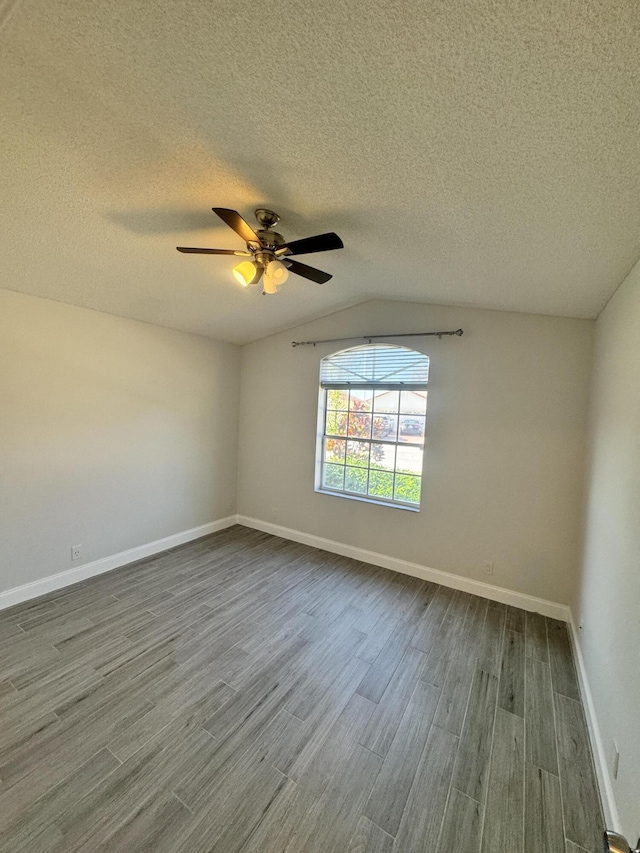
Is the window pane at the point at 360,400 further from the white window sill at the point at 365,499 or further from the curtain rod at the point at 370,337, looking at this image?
the white window sill at the point at 365,499

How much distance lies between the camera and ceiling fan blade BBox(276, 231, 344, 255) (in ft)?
5.25

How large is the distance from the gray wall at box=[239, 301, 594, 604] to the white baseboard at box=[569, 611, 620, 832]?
79cm

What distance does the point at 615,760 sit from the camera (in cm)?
133

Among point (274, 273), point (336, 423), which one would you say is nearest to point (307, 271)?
point (274, 273)

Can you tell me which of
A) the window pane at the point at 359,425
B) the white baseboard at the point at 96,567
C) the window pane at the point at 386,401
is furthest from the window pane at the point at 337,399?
the white baseboard at the point at 96,567

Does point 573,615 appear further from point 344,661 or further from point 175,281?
point 175,281

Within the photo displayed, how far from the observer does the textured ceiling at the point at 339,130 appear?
0.84 metres

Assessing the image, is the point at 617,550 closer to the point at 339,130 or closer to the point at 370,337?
the point at 339,130

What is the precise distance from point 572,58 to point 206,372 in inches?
150

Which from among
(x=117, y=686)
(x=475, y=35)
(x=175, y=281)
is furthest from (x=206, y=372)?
(x=475, y=35)

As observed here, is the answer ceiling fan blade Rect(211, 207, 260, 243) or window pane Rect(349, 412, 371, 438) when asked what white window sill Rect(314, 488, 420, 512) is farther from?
ceiling fan blade Rect(211, 207, 260, 243)

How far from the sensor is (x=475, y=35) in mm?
810

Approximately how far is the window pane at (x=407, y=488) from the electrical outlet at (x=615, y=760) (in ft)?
6.85

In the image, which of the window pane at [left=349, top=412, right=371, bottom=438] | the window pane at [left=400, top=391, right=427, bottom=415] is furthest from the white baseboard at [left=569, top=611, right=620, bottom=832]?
the window pane at [left=349, top=412, right=371, bottom=438]
